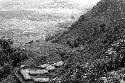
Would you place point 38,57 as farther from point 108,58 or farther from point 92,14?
point 92,14

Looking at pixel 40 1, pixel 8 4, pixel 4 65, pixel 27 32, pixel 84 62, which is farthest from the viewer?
pixel 40 1

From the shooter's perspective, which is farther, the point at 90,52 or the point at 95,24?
the point at 95,24

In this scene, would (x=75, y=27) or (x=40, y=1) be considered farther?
(x=40, y=1)

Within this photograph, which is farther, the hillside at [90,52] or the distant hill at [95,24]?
the distant hill at [95,24]

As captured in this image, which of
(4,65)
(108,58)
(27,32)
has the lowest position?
(27,32)

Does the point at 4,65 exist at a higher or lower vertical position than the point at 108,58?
lower

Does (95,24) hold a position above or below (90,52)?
above

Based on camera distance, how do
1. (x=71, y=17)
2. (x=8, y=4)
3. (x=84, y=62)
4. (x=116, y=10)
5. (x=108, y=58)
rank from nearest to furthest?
(x=108, y=58), (x=84, y=62), (x=116, y=10), (x=71, y=17), (x=8, y=4)

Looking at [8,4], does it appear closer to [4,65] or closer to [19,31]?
[19,31]

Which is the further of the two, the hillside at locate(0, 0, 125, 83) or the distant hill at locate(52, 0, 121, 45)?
the distant hill at locate(52, 0, 121, 45)

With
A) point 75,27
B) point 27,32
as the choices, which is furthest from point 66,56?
point 27,32
